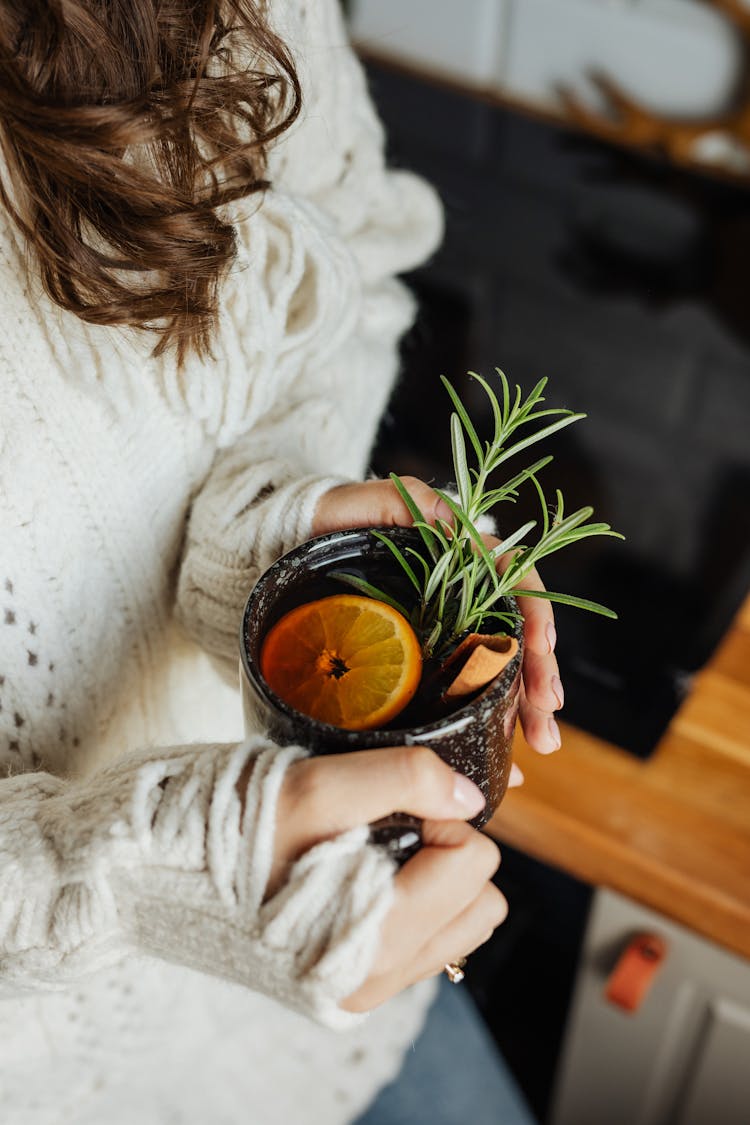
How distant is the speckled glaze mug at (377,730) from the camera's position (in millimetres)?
378

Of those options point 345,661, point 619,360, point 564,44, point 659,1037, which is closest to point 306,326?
point 345,661

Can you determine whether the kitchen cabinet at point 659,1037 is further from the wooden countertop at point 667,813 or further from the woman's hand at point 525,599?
the woman's hand at point 525,599

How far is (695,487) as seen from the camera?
938mm

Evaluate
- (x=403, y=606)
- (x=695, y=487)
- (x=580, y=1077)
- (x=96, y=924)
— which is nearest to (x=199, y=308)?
(x=403, y=606)

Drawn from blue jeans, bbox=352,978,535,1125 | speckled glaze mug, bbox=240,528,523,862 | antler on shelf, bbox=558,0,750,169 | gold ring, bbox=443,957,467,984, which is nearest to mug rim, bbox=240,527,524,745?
speckled glaze mug, bbox=240,528,523,862

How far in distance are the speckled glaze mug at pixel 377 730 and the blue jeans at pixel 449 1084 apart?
1.64 ft

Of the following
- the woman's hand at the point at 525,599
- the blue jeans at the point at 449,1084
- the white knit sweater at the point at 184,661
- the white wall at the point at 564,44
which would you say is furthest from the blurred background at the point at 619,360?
the woman's hand at the point at 525,599

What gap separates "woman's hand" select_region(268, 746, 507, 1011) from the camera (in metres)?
0.36

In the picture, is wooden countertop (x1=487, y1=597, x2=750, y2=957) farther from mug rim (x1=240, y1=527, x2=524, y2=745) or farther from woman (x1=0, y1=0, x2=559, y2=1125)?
mug rim (x1=240, y1=527, x2=524, y2=745)

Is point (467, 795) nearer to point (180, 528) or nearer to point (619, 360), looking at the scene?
point (180, 528)

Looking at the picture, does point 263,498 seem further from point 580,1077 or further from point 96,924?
point 580,1077

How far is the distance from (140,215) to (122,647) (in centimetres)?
24

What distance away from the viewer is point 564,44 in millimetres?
1014

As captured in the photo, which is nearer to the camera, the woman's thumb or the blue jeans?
the woman's thumb
